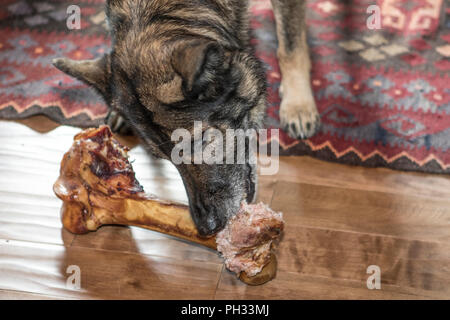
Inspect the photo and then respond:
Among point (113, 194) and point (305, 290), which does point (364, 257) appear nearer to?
point (305, 290)

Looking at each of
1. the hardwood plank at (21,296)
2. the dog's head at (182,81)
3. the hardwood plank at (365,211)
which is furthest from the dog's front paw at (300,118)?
the hardwood plank at (21,296)

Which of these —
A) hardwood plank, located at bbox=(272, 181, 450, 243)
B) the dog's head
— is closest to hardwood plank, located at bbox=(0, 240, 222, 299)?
the dog's head

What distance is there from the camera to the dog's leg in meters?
2.44

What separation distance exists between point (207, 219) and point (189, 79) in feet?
1.63

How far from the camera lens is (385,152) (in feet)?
7.61

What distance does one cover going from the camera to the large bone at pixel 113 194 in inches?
71.3

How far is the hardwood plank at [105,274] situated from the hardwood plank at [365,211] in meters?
0.44

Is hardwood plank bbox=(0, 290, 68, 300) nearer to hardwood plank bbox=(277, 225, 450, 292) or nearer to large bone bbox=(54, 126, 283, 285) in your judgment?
large bone bbox=(54, 126, 283, 285)

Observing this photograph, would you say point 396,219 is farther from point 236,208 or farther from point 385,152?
point 236,208

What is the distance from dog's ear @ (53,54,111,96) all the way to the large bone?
6.4 inches

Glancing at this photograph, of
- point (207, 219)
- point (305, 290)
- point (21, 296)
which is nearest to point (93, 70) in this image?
point (207, 219)

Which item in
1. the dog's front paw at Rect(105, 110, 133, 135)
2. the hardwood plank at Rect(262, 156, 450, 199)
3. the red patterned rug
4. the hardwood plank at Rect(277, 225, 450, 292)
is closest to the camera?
the hardwood plank at Rect(277, 225, 450, 292)

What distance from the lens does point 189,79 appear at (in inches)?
58.7

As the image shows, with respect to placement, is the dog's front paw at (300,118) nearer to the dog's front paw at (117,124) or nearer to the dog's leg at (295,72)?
the dog's leg at (295,72)
